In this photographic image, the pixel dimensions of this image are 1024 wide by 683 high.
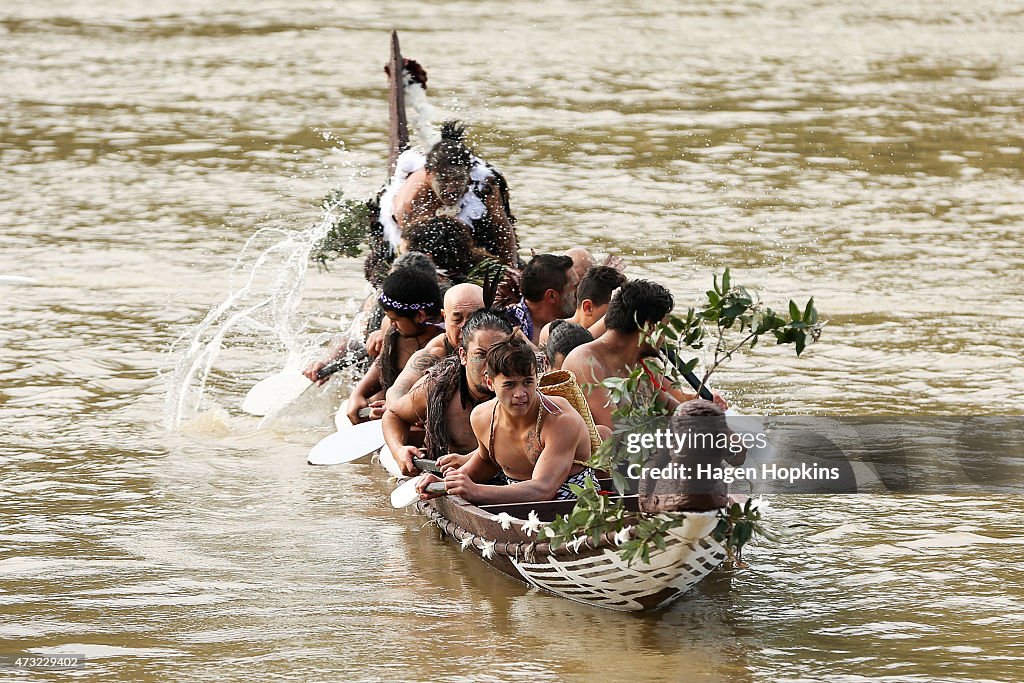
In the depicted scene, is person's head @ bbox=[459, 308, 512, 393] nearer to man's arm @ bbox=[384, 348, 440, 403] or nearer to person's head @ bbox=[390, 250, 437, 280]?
man's arm @ bbox=[384, 348, 440, 403]

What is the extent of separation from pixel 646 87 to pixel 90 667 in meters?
13.1

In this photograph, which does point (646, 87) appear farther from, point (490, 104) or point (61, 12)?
point (61, 12)

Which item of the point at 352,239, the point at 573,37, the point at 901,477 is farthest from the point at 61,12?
the point at 901,477

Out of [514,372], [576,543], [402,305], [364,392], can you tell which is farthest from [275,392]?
[576,543]

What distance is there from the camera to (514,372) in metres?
5.70

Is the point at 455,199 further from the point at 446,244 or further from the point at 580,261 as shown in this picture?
the point at 580,261

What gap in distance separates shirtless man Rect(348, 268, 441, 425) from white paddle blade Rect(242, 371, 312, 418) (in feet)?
3.48

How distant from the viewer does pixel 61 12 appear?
2208 centimetres

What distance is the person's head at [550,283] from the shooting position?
7.70 m

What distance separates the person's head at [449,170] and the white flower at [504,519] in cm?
296

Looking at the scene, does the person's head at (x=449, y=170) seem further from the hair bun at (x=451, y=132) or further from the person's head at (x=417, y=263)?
the person's head at (x=417, y=263)

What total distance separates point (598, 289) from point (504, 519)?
1.76 m

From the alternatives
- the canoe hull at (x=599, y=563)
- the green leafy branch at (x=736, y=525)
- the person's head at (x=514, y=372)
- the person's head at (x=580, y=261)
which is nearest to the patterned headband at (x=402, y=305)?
the person's head at (x=580, y=261)

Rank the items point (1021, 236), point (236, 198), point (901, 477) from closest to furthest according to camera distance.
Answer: point (901, 477), point (1021, 236), point (236, 198)
